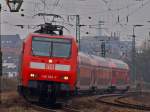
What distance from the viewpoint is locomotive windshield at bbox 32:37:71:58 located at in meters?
23.4

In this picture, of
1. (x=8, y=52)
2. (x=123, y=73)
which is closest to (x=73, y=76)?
(x=123, y=73)

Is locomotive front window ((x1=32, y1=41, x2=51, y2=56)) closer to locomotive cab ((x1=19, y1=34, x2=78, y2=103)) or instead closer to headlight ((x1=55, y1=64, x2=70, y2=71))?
locomotive cab ((x1=19, y1=34, x2=78, y2=103))

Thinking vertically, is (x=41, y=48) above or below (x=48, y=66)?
above

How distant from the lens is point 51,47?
23.5 m

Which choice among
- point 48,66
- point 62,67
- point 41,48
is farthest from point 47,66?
point 41,48

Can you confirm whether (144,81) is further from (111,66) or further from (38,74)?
(38,74)

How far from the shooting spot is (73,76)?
75.7ft

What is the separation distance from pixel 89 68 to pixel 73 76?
41.9ft

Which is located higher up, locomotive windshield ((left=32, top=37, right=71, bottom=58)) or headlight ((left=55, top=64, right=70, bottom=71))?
locomotive windshield ((left=32, top=37, right=71, bottom=58))

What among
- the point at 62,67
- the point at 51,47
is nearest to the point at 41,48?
the point at 51,47

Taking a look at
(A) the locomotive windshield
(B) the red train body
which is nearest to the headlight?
(B) the red train body

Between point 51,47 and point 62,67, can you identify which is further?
point 51,47

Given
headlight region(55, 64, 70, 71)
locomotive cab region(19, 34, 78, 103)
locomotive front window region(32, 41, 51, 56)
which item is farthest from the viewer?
locomotive front window region(32, 41, 51, 56)

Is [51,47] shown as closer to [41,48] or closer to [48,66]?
[41,48]
